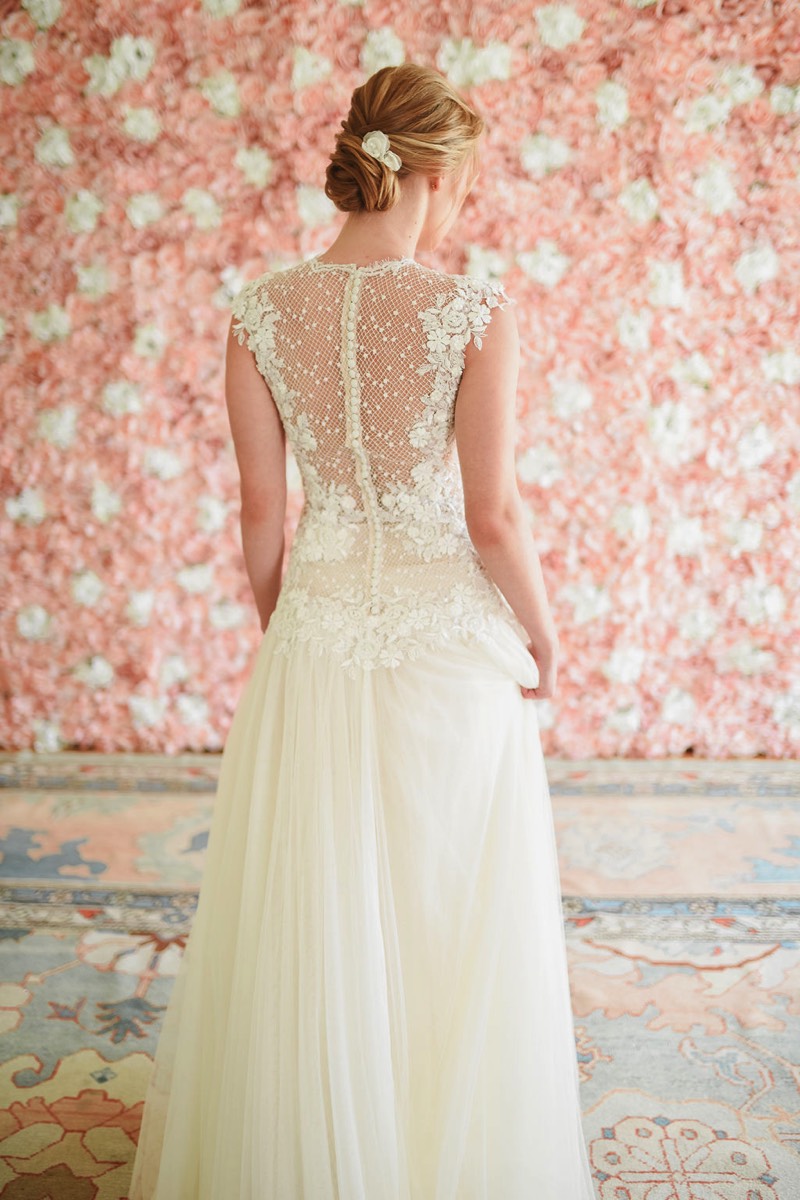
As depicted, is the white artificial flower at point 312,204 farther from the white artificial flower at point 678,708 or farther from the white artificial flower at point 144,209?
the white artificial flower at point 678,708

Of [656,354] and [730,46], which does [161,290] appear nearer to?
[656,354]

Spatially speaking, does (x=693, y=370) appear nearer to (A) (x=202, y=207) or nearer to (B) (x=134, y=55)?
(A) (x=202, y=207)

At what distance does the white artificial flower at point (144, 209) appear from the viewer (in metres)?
3.28

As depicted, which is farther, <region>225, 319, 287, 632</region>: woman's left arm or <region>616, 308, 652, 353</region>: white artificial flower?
<region>616, 308, 652, 353</region>: white artificial flower

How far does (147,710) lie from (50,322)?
136 cm

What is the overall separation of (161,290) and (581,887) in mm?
2305

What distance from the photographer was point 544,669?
5.11 feet

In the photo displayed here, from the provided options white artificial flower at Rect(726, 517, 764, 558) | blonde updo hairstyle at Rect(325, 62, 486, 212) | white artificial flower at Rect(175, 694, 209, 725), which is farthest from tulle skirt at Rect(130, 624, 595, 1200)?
white artificial flower at Rect(726, 517, 764, 558)

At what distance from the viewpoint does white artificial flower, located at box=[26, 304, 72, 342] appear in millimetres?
3338

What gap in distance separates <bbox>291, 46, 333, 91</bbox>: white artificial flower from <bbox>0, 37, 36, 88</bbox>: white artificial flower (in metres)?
0.85

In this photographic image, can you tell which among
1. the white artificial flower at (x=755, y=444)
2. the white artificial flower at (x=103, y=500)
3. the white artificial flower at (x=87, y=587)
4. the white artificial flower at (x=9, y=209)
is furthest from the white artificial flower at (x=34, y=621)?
the white artificial flower at (x=755, y=444)

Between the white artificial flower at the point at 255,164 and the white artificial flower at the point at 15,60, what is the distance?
73 cm

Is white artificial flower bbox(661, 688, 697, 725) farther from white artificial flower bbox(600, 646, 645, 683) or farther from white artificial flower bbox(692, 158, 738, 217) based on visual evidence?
white artificial flower bbox(692, 158, 738, 217)

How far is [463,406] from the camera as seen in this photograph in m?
1.36
